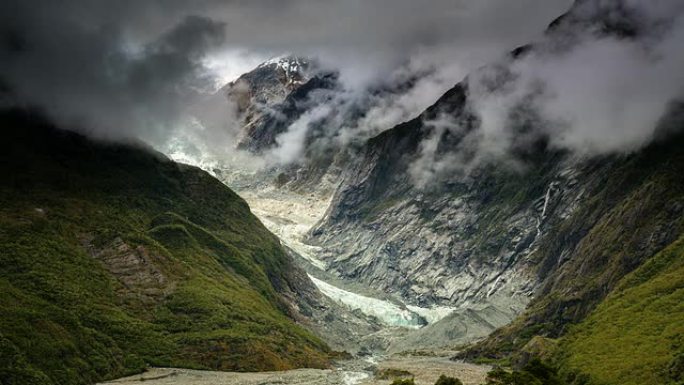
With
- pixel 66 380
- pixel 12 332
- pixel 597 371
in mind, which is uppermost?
pixel 12 332

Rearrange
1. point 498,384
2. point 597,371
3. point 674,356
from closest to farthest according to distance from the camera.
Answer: point 674,356, point 498,384, point 597,371

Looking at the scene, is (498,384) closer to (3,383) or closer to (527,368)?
(527,368)

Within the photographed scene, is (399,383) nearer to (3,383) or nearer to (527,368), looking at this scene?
(527,368)

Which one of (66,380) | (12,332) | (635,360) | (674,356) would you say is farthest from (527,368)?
(12,332)

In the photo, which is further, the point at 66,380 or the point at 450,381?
the point at 66,380

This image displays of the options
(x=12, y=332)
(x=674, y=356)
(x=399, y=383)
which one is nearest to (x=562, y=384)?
(x=674, y=356)

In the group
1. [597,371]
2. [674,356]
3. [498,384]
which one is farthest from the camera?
[597,371]

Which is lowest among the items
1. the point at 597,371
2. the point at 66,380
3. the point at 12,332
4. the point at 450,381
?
the point at 597,371

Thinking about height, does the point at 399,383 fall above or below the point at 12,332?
below

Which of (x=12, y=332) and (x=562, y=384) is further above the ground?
(x=12, y=332)
